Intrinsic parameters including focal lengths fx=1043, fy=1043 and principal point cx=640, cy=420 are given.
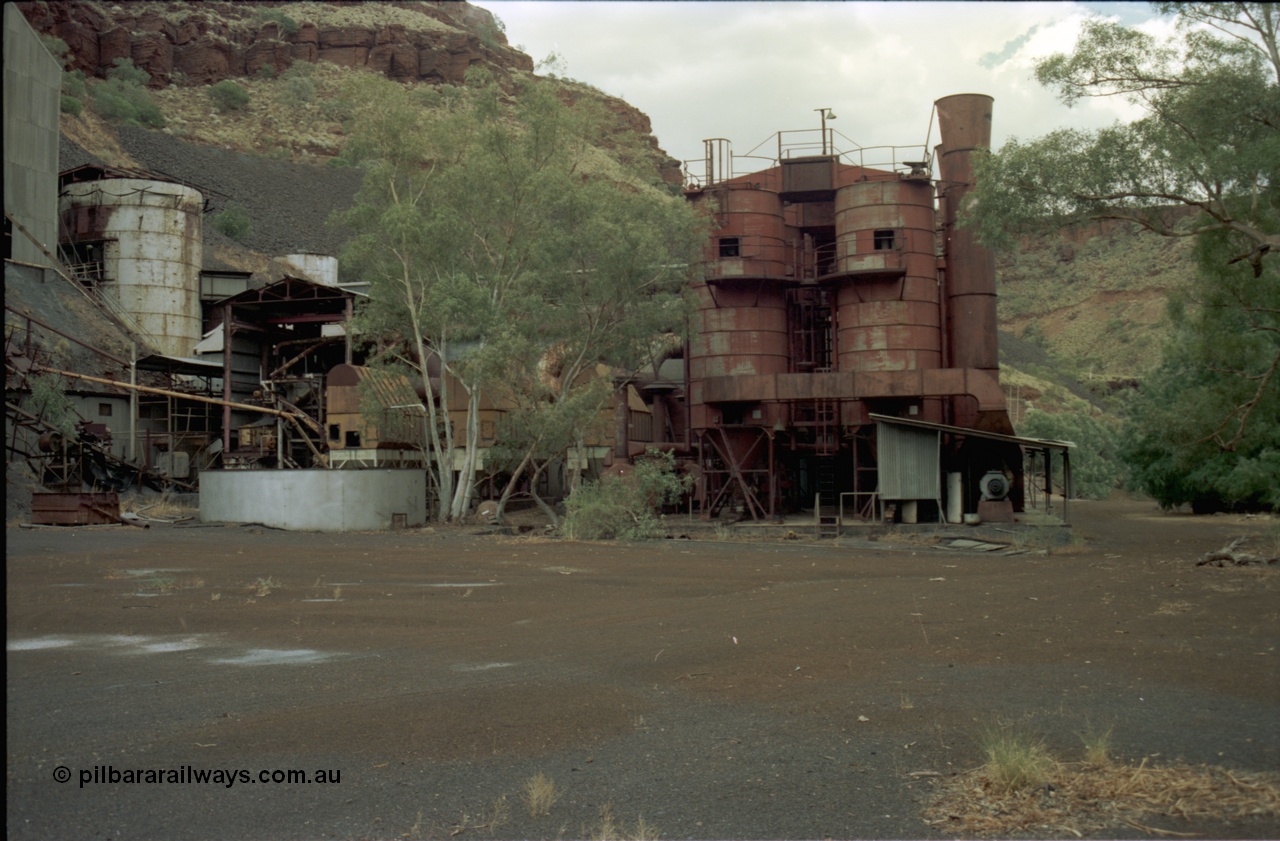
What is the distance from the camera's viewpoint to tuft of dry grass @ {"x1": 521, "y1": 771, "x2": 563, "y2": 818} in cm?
595

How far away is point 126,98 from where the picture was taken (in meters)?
92.2

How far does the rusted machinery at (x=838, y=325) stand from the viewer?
30.8 m

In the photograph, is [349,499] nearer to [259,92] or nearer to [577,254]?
[577,254]

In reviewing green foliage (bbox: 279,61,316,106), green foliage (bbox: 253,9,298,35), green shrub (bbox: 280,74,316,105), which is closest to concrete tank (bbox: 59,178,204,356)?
green foliage (bbox: 279,61,316,106)

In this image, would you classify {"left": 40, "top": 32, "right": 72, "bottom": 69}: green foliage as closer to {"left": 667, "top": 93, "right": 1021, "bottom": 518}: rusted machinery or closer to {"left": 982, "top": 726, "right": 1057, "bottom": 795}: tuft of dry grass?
{"left": 667, "top": 93, "right": 1021, "bottom": 518}: rusted machinery

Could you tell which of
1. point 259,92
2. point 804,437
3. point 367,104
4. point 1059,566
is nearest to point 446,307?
point 367,104

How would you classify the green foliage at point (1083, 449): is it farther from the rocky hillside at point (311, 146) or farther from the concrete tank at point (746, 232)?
the concrete tank at point (746, 232)

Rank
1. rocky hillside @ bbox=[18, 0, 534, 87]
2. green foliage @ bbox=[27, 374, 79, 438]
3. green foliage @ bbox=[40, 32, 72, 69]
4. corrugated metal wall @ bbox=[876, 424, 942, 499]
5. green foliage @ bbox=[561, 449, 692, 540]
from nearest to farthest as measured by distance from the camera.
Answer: green foliage @ bbox=[561, 449, 692, 540], corrugated metal wall @ bbox=[876, 424, 942, 499], green foliage @ bbox=[27, 374, 79, 438], green foliage @ bbox=[40, 32, 72, 69], rocky hillside @ bbox=[18, 0, 534, 87]

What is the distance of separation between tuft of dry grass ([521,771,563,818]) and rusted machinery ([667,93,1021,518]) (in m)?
24.7

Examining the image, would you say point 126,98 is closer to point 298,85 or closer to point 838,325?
point 298,85

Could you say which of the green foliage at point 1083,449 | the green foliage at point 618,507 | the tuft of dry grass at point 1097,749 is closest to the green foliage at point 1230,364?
the green foliage at point 618,507

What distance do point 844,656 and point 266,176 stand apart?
284 feet

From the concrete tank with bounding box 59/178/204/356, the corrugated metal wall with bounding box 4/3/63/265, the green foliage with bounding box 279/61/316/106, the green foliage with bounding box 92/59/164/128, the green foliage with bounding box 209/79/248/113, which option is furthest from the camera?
the green foliage with bounding box 279/61/316/106

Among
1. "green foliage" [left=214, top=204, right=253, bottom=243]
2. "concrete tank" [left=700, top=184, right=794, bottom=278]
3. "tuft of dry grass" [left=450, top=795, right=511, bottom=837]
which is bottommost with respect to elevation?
"tuft of dry grass" [left=450, top=795, right=511, bottom=837]
